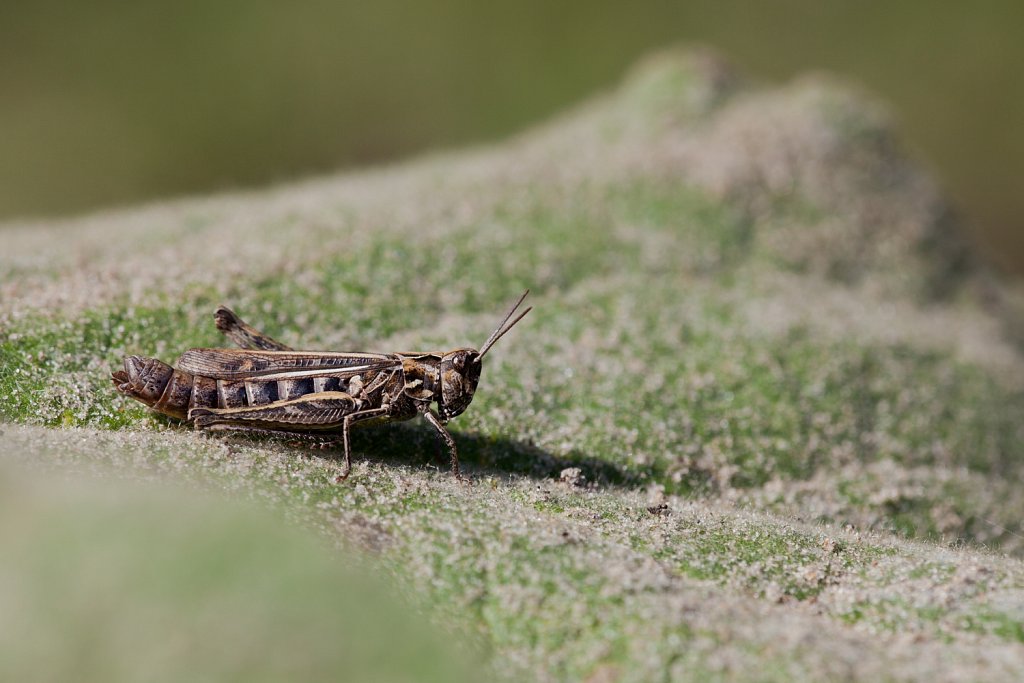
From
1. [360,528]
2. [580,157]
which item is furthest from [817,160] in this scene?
[360,528]

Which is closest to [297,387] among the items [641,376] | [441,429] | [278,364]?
[278,364]

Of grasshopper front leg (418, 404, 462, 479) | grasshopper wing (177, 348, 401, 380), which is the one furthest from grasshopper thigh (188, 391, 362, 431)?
grasshopper front leg (418, 404, 462, 479)

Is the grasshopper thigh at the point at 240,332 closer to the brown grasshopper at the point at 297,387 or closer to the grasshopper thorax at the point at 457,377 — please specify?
the brown grasshopper at the point at 297,387

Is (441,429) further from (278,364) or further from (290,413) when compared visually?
(278,364)

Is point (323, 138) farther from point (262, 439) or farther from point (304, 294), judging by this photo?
point (262, 439)

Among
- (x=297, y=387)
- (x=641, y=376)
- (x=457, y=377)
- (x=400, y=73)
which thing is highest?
(x=400, y=73)

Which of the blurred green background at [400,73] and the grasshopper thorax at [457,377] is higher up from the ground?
the blurred green background at [400,73]

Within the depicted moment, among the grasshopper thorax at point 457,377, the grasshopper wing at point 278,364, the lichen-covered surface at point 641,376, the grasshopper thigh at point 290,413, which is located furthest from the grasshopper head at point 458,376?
the grasshopper thigh at point 290,413
